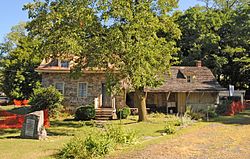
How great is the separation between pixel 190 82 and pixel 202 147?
760 inches

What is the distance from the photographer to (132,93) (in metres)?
31.8

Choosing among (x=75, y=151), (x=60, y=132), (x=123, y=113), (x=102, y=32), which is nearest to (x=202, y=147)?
(x=75, y=151)

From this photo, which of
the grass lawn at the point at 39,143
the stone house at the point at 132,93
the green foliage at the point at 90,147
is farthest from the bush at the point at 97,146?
the stone house at the point at 132,93

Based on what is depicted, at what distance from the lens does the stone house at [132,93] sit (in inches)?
1125

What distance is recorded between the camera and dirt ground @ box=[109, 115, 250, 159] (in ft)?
39.4

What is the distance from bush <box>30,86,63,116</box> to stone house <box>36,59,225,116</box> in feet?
7.46

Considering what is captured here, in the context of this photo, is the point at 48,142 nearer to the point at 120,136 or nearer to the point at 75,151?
the point at 120,136

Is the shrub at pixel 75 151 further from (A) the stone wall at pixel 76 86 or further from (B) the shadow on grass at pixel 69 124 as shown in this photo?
(A) the stone wall at pixel 76 86

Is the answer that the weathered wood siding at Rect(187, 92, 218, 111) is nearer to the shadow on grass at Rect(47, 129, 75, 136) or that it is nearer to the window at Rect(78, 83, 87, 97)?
the window at Rect(78, 83, 87, 97)

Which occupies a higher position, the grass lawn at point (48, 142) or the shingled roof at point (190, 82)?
the shingled roof at point (190, 82)

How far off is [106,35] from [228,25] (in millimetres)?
30383

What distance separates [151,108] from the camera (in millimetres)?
31734

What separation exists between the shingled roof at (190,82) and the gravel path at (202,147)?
1227 centimetres

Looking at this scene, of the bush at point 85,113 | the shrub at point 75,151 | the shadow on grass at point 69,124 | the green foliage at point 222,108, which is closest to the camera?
the shrub at point 75,151
